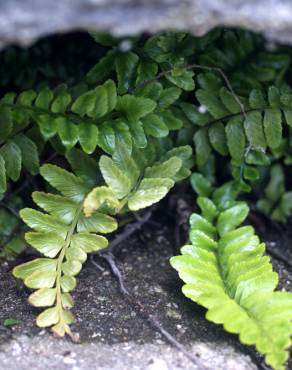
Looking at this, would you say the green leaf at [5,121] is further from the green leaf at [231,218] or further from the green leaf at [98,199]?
the green leaf at [231,218]

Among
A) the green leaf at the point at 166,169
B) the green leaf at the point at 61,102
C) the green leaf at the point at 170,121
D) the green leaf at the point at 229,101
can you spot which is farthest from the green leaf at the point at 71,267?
the green leaf at the point at 229,101

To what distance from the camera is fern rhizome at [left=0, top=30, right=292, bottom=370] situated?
194 centimetres

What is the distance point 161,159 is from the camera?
2.41m

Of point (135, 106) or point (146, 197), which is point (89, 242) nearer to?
point (146, 197)

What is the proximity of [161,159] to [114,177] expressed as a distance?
0.40 meters

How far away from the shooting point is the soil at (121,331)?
1874 mm

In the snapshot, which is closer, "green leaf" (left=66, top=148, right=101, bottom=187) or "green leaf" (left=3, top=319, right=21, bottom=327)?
"green leaf" (left=3, top=319, right=21, bottom=327)

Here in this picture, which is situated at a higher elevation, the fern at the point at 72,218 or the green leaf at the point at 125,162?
the green leaf at the point at 125,162

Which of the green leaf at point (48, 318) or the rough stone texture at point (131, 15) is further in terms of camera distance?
the green leaf at point (48, 318)

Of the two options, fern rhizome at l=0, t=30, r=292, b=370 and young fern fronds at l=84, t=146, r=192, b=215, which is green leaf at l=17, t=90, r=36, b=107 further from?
young fern fronds at l=84, t=146, r=192, b=215

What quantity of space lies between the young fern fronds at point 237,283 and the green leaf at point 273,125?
30 centimetres

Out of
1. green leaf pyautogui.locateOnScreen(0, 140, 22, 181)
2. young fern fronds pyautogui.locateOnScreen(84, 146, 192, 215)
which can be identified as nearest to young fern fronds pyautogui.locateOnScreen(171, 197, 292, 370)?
young fern fronds pyautogui.locateOnScreen(84, 146, 192, 215)

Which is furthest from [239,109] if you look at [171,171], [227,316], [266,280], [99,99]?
[227,316]

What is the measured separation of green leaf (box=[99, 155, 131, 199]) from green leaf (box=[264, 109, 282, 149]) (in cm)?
64
